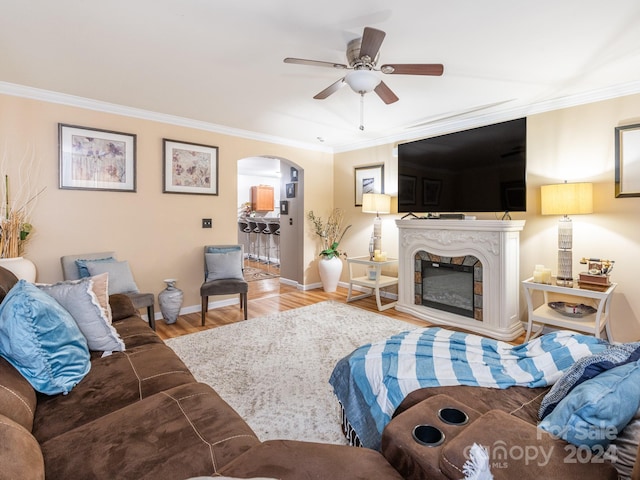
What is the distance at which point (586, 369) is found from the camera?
3.75ft

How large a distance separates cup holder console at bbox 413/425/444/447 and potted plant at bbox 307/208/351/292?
165 inches

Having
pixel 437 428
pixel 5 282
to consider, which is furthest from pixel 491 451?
pixel 5 282

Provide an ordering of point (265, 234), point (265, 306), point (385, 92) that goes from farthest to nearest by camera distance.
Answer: point (265, 234) < point (265, 306) < point (385, 92)

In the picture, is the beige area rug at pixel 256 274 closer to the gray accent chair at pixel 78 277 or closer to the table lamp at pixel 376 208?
the table lamp at pixel 376 208

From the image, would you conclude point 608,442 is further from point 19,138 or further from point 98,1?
point 19,138

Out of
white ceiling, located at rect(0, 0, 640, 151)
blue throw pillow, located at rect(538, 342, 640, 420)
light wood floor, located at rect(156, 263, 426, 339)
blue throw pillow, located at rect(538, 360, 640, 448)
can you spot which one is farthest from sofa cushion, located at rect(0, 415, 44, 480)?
light wood floor, located at rect(156, 263, 426, 339)

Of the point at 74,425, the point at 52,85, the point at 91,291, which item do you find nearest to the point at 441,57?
the point at 91,291

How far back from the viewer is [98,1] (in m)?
1.85

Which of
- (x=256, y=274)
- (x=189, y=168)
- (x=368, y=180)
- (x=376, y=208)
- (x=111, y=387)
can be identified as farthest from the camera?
(x=256, y=274)

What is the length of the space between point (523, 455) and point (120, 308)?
2.67m

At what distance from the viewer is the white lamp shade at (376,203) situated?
468 centimetres

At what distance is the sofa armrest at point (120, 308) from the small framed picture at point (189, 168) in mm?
1792

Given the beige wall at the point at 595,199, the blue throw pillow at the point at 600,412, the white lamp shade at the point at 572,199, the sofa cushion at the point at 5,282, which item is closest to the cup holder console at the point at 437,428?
the blue throw pillow at the point at 600,412

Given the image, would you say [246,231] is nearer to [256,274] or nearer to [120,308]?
[256,274]
